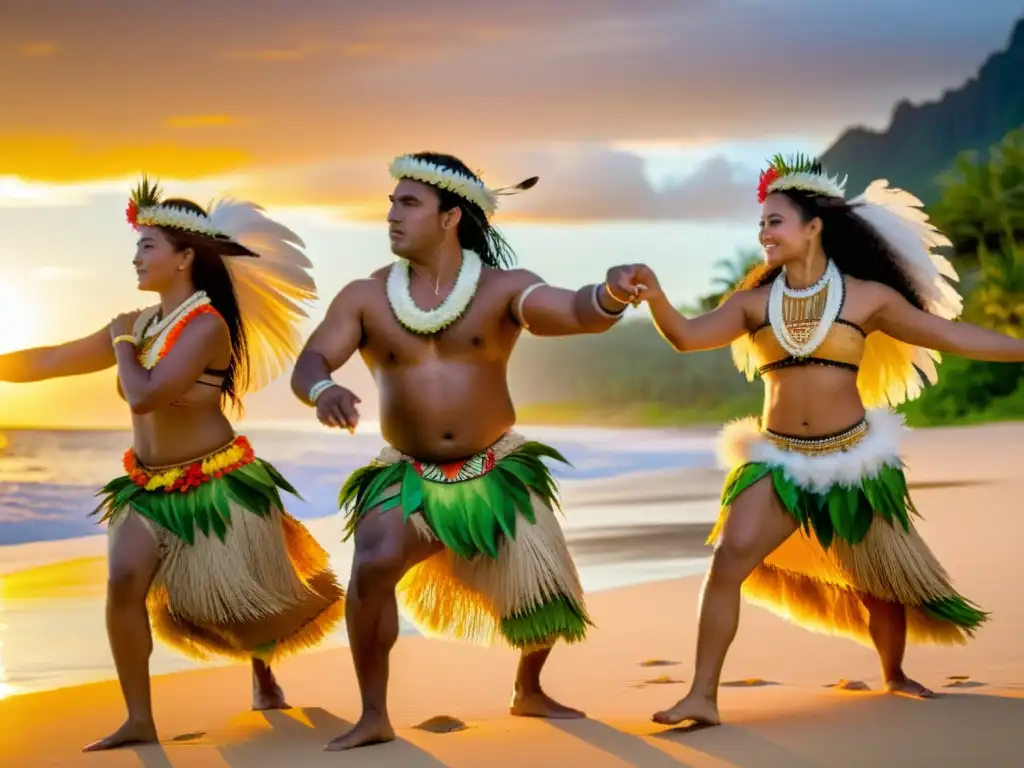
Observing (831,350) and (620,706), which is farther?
(620,706)

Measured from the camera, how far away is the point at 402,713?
426cm

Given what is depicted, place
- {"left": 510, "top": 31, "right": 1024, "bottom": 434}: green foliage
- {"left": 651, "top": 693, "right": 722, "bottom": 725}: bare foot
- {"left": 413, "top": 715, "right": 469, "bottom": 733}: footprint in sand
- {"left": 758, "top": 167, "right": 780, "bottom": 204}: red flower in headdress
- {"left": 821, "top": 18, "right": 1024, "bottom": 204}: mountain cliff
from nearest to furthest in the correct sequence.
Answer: {"left": 651, "top": 693, "right": 722, "bottom": 725}: bare foot, {"left": 413, "top": 715, "right": 469, "bottom": 733}: footprint in sand, {"left": 758, "top": 167, "right": 780, "bottom": 204}: red flower in headdress, {"left": 510, "top": 31, "right": 1024, "bottom": 434}: green foliage, {"left": 821, "top": 18, "right": 1024, "bottom": 204}: mountain cliff

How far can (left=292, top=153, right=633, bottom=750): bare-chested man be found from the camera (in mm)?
3787

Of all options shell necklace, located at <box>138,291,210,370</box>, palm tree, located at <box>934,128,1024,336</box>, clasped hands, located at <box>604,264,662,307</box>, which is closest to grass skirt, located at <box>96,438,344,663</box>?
shell necklace, located at <box>138,291,210,370</box>

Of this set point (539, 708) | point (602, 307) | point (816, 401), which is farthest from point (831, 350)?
point (539, 708)

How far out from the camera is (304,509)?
1184 cm

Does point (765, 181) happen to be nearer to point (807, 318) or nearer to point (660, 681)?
point (807, 318)

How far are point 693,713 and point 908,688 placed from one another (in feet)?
2.25

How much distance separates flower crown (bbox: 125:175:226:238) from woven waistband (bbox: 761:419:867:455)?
156 centimetres

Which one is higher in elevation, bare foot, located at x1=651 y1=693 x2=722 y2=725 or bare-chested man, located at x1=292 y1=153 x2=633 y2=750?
bare-chested man, located at x1=292 y1=153 x2=633 y2=750

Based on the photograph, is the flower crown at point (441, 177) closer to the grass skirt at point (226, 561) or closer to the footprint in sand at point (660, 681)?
the grass skirt at point (226, 561)

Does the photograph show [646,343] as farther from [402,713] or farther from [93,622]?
[402,713]

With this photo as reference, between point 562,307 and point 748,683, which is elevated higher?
point 562,307

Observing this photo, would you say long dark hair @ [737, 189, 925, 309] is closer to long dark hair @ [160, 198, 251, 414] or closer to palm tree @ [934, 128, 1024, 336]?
long dark hair @ [160, 198, 251, 414]
